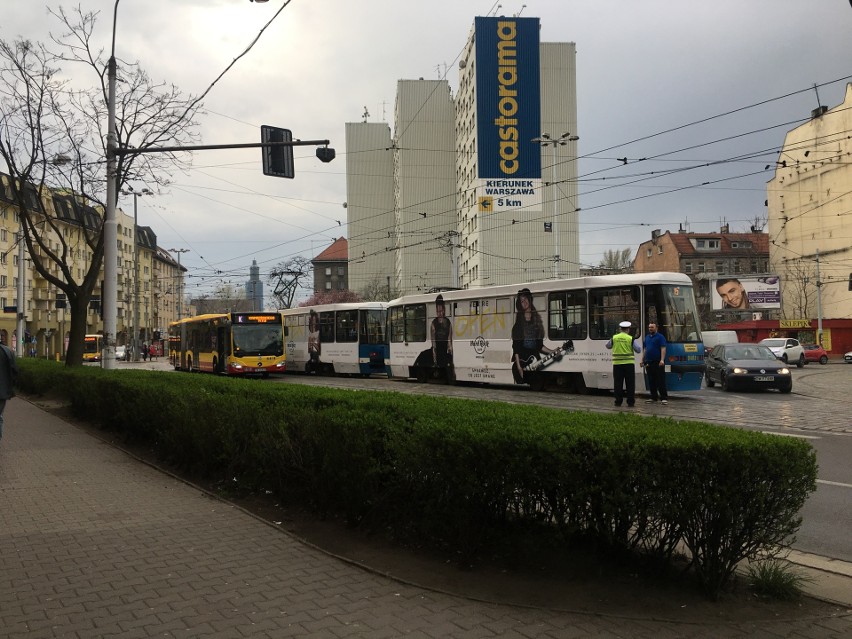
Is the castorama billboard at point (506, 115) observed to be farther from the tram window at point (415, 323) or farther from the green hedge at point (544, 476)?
the green hedge at point (544, 476)

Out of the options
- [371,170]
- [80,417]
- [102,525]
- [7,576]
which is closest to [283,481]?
[102,525]

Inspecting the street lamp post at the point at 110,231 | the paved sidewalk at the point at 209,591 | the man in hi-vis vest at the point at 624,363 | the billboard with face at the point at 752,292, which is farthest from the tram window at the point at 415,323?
the billboard with face at the point at 752,292

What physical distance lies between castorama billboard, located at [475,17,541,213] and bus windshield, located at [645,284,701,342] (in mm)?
49437

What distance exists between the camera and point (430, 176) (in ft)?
280

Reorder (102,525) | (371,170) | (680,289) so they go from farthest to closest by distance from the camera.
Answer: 1. (371,170)
2. (680,289)
3. (102,525)

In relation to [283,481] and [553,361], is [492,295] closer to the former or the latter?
[553,361]

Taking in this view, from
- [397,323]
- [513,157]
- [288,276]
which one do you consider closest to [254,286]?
[513,157]

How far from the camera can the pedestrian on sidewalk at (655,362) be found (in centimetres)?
1650

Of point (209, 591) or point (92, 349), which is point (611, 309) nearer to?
point (209, 591)

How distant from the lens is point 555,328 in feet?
66.7

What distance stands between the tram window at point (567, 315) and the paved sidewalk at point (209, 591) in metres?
13.7

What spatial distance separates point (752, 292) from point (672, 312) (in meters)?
51.4

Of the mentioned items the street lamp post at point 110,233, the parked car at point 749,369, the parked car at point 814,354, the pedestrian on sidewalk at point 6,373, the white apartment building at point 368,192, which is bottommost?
the parked car at point 814,354

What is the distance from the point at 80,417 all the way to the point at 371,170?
85.2 metres
